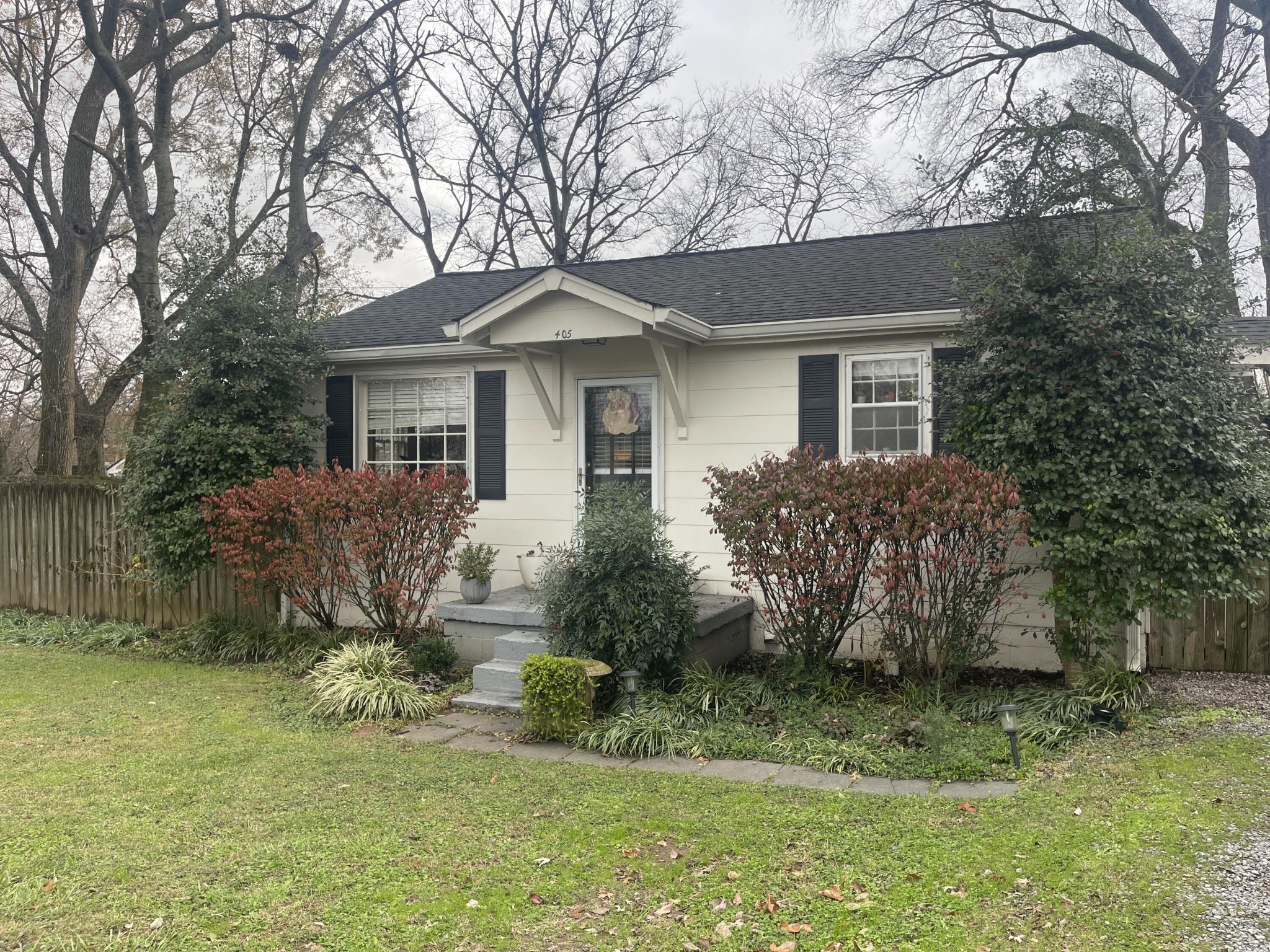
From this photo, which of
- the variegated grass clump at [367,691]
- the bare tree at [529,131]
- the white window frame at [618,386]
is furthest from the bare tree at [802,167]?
the variegated grass clump at [367,691]

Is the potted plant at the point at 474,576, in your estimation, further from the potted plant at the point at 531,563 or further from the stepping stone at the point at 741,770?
the stepping stone at the point at 741,770

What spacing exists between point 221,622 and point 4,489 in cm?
444

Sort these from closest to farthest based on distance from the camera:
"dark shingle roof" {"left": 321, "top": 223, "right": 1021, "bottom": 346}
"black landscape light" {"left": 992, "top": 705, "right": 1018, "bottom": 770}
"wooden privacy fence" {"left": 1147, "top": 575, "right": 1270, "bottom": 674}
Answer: "black landscape light" {"left": 992, "top": 705, "right": 1018, "bottom": 770} < "wooden privacy fence" {"left": 1147, "top": 575, "right": 1270, "bottom": 674} < "dark shingle roof" {"left": 321, "top": 223, "right": 1021, "bottom": 346}

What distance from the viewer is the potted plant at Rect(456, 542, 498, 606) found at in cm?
733

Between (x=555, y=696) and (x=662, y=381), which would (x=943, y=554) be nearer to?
(x=555, y=696)

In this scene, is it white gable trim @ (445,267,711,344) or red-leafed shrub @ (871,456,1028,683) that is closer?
red-leafed shrub @ (871,456,1028,683)

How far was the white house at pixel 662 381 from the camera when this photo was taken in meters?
7.02

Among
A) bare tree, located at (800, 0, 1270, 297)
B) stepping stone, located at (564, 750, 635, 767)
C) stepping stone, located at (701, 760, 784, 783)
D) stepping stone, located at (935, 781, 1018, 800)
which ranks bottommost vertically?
stepping stone, located at (564, 750, 635, 767)

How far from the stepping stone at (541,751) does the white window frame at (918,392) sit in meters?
3.44

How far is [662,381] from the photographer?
299 inches

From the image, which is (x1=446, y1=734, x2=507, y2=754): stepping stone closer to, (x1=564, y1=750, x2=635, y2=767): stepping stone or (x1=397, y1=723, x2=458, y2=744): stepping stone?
(x1=397, y1=723, x2=458, y2=744): stepping stone

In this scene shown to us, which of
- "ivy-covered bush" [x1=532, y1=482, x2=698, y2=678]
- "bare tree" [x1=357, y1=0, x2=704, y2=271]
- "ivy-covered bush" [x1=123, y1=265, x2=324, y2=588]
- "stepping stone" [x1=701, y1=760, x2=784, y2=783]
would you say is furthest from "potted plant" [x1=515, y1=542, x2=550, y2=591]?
"bare tree" [x1=357, y1=0, x2=704, y2=271]

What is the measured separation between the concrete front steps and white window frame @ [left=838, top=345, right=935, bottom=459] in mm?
3037

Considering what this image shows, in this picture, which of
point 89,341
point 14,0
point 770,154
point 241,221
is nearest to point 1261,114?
point 770,154
